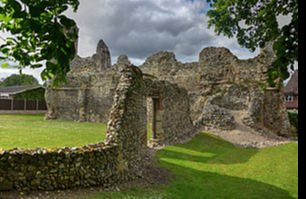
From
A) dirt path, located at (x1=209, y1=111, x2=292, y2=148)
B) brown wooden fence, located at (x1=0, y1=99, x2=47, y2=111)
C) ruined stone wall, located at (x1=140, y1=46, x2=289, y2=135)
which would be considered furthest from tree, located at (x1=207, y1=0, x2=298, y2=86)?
brown wooden fence, located at (x1=0, y1=99, x2=47, y2=111)

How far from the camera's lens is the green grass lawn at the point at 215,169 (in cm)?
841

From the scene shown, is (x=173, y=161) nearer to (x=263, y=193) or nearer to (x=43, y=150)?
(x=263, y=193)

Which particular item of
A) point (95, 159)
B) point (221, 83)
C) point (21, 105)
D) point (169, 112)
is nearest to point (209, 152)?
point (169, 112)

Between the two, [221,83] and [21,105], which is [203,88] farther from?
[21,105]

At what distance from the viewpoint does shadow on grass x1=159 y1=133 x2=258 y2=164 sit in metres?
12.7

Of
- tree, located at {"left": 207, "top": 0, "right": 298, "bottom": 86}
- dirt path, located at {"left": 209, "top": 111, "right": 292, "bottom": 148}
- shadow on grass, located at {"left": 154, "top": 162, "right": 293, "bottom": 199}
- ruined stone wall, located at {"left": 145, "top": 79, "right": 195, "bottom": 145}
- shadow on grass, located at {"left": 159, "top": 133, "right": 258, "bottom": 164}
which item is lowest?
shadow on grass, located at {"left": 154, "top": 162, "right": 293, "bottom": 199}

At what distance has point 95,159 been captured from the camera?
818 centimetres

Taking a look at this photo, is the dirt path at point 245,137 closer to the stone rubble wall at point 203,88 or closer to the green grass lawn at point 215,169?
the stone rubble wall at point 203,88

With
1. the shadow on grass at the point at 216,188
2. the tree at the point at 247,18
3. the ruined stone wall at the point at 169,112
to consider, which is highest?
the tree at the point at 247,18

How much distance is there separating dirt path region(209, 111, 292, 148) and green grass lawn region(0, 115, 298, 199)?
120 cm

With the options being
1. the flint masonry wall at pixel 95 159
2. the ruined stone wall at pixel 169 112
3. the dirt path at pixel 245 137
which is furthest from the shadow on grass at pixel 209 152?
the flint masonry wall at pixel 95 159

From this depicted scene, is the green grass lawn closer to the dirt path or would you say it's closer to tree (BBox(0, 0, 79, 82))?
the dirt path

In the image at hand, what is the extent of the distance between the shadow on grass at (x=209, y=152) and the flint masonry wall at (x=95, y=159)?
10.4ft

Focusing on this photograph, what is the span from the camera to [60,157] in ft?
25.2
